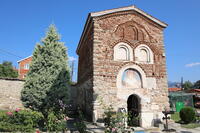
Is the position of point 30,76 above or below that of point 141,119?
above

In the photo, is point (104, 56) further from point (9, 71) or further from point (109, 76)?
point (9, 71)

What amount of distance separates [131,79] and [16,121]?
6.82 meters

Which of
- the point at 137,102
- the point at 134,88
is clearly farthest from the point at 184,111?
the point at 134,88

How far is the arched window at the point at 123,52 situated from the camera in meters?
10.1

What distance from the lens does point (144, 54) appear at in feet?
35.2

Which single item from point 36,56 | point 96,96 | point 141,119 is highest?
point 36,56

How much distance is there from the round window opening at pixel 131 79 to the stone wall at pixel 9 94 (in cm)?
992

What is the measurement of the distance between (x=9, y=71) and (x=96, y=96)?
1267 inches

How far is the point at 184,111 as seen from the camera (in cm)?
1134

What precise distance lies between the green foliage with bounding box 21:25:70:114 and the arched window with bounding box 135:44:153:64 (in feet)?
15.8

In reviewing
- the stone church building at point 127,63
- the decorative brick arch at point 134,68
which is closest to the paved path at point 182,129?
the stone church building at point 127,63

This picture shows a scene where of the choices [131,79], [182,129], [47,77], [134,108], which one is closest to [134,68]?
[131,79]

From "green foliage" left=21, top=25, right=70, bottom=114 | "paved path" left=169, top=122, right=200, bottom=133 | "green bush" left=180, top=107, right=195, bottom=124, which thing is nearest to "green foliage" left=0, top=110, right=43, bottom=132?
"green foliage" left=21, top=25, right=70, bottom=114

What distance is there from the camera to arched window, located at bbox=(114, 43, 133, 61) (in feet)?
33.1
